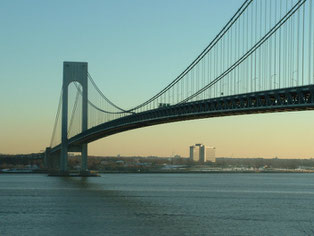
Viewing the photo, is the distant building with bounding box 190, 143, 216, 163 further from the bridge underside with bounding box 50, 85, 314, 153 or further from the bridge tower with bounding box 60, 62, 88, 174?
the bridge underside with bounding box 50, 85, 314, 153

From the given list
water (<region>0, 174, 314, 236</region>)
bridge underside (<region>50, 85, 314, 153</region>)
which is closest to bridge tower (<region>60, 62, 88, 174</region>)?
bridge underside (<region>50, 85, 314, 153</region>)

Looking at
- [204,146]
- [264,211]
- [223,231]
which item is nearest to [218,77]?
[264,211]

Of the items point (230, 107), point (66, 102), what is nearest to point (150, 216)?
point (230, 107)

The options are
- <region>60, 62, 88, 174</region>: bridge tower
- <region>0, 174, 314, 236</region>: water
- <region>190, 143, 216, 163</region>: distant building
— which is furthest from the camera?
<region>190, 143, 216, 163</region>: distant building

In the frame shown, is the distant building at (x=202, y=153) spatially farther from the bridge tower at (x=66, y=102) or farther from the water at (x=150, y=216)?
the water at (x=150, y=216)

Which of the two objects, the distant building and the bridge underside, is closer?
the bridge underside

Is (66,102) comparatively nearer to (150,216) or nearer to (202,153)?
(150,216)

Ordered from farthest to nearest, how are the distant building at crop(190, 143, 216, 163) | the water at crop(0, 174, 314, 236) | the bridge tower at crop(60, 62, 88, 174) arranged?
the distant building at crop(190, 143, 216, 163) < the bridge tower at crop(60, 62, 88, 174) < the water at crop(0, 174, 314, 236)

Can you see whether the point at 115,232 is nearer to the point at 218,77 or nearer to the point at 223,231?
the point at 223,231
